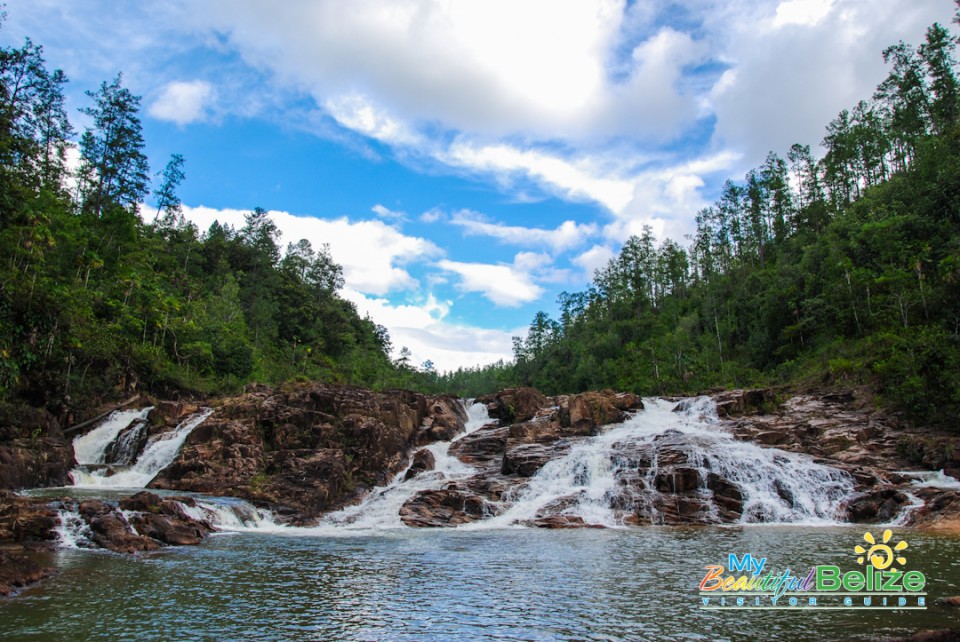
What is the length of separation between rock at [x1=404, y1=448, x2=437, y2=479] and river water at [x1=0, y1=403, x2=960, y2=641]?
588cm

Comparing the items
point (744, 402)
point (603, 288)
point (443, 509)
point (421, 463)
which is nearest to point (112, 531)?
point (443, 509)

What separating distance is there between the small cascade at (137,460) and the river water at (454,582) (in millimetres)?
4232

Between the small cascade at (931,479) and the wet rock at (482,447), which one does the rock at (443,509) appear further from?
the small cascade at (931,479)

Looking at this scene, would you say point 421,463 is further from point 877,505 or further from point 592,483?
point 877,505

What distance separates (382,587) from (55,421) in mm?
25019

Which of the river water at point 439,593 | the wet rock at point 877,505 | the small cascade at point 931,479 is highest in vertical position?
the small cascade at point 931,479

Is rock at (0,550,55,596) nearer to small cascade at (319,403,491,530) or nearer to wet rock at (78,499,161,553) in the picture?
wet rock at (78,499,161,553)

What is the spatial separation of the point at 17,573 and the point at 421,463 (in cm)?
1992

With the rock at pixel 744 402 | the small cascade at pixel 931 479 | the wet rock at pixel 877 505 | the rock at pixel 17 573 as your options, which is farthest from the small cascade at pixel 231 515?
the rock at pixel 744 402

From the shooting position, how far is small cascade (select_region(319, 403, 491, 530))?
21797 millimetres

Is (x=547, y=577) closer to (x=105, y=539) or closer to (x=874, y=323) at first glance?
(x=105, y=539)

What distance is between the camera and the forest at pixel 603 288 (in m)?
30.2

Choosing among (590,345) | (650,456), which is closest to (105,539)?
(650,456)

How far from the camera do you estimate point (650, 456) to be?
83.3 ft
